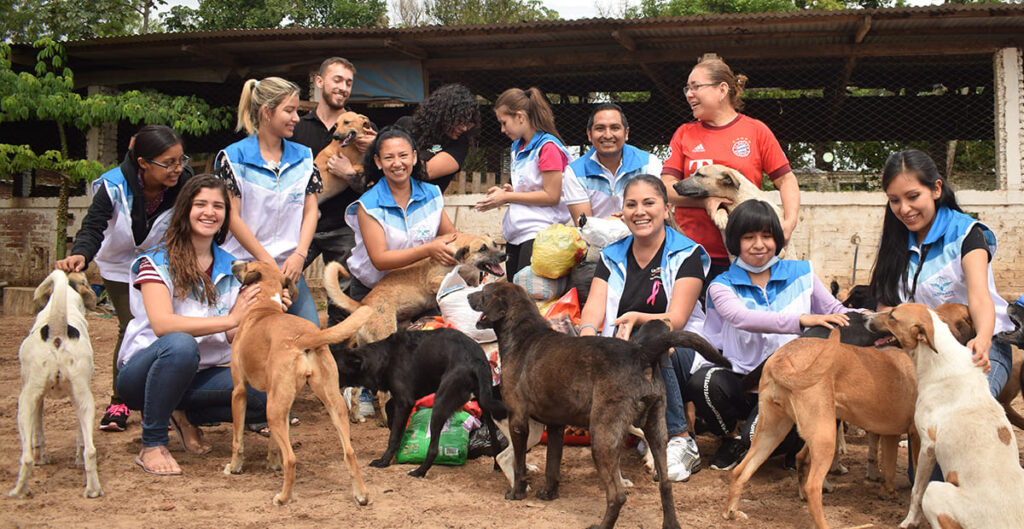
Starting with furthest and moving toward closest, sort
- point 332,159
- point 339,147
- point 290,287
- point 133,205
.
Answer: point 339,147 → point 332,159 → point 133,205 → point 290,287

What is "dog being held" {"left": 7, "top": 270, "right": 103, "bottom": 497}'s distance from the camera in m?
3.66

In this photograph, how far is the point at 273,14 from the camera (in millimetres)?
26531

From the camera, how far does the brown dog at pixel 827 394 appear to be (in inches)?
130

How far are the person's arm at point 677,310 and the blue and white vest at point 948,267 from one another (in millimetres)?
1097

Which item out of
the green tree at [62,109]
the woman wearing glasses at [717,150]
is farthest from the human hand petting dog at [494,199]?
the green tree at [62,109]

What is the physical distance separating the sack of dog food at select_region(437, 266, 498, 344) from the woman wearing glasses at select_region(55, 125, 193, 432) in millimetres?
1782

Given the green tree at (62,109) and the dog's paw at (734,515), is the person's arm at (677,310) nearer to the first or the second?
the dog's paw at (734,515)

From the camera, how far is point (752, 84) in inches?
539

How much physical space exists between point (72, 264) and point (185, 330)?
68 centimetres

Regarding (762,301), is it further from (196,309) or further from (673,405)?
(196,309)

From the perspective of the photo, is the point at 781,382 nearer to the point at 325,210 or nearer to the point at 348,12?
the point at 325,210

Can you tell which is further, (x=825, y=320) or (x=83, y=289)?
(x=83, y=289)

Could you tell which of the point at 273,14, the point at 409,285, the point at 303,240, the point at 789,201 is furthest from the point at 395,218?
the point at 273,14

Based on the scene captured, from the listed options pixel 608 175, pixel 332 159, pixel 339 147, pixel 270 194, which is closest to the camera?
pixel 270 194
